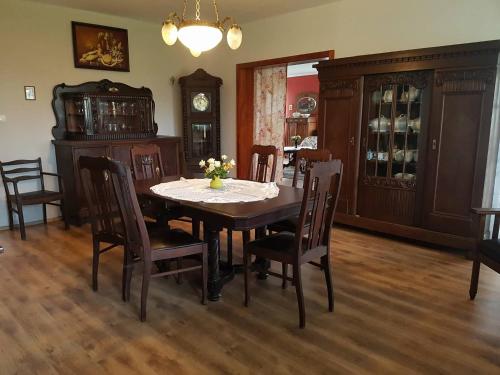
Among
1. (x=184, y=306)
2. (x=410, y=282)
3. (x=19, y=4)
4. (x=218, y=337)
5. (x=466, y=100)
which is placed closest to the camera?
(x=218, y=337)

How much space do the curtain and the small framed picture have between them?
2.90 meters

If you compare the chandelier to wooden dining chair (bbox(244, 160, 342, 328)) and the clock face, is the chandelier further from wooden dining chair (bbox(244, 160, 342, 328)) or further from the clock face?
the clock face

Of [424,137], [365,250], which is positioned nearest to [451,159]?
[424,137]

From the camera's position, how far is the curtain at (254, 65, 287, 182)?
554 centimetres

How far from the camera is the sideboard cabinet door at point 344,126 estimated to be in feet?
13.1

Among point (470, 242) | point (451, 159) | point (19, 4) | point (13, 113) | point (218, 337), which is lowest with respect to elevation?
point (218, 337)

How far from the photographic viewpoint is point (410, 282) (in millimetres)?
2943

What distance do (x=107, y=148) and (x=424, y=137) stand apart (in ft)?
11.5

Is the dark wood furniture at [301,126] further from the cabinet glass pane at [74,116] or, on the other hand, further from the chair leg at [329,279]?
the chair leg at [329,279]

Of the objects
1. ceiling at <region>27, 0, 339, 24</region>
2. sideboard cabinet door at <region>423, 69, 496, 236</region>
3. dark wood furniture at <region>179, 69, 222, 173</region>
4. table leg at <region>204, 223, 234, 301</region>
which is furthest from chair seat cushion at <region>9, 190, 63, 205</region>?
sideboard cabinet door at <region>423, 69, 496, 236</region>

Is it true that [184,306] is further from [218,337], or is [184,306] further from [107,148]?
[107,148]

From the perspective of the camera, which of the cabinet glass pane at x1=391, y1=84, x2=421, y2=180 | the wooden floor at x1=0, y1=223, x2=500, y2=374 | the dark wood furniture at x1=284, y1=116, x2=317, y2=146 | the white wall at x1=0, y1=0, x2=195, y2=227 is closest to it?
the wooden floor at x1=0, y1=223, x2=500, y2=374

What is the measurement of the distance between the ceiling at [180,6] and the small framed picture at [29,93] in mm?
981

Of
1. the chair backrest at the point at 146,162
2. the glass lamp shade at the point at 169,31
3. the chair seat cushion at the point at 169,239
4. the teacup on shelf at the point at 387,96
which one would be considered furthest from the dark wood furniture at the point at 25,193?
the teacup on shelf at the point at 387,96
